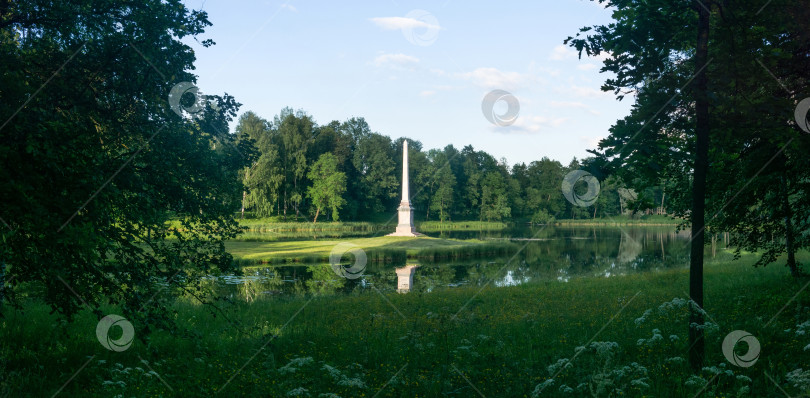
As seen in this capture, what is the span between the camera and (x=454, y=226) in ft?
281

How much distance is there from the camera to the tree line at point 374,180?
72.9m

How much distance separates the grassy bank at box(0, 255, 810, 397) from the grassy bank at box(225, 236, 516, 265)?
17.5m

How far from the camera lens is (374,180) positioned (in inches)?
3524

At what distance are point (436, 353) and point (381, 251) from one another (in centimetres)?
2809

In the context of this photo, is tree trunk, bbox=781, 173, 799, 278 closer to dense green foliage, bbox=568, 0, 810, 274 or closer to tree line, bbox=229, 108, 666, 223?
dense green foliage, bbox=568, 0, 810, 274

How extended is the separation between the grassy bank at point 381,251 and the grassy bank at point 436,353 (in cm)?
1752

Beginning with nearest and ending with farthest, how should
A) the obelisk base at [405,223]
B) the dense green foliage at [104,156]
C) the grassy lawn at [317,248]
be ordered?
the dense green foliage at [104,156] → the grassy lawn at [317,248] → the obelisk base at [405,223]

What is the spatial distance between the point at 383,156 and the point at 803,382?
85581 millimetres

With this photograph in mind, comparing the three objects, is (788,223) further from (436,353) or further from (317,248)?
(317,248)

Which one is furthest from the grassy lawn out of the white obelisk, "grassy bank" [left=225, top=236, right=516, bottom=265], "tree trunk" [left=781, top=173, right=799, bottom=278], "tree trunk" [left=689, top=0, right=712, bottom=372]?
"tree trunk" [left=689, top=0, right=712, bottom=372]

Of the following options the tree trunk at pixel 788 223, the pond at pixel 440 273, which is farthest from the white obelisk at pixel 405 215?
the tree trunk at pixel 788 223

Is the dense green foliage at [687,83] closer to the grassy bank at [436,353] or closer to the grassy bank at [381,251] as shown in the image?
the grassy bank at [436,353]

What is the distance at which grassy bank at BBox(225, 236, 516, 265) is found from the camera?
104 ft

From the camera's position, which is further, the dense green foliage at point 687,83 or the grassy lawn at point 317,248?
the grassy lawn at point 317,248
